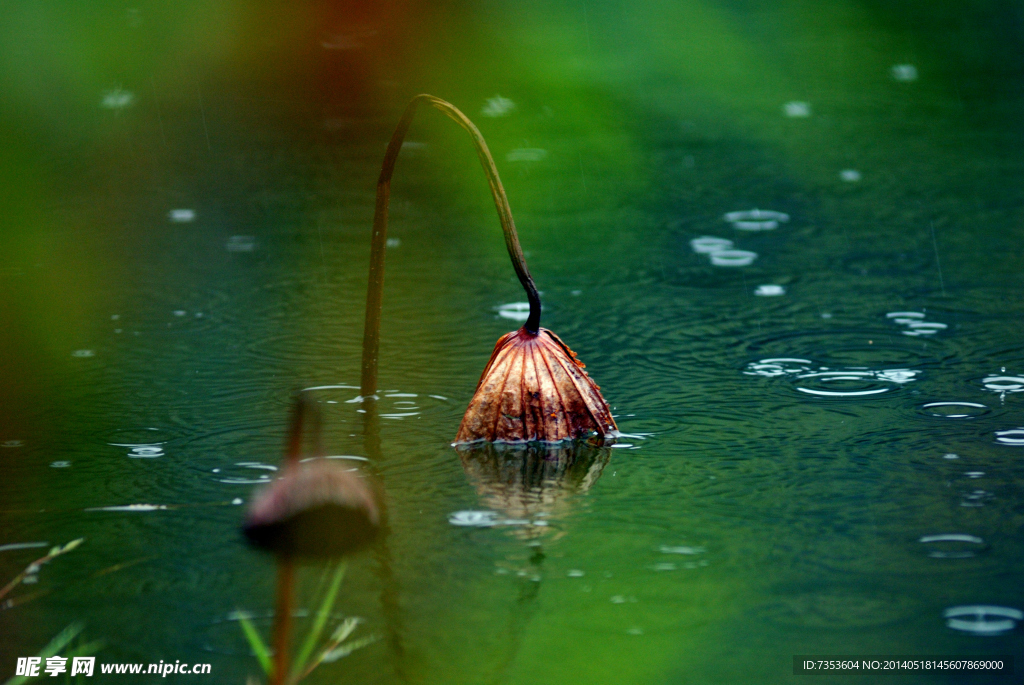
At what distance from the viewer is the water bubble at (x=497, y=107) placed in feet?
21.5

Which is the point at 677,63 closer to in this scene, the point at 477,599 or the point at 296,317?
the point at 296,317

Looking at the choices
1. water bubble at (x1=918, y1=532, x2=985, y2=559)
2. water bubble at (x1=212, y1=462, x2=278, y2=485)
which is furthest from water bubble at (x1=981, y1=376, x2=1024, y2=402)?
water bubble at (x1=212, y1=462, x2=278, y2=485)

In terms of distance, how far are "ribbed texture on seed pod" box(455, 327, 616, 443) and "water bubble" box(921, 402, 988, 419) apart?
2.52 feet

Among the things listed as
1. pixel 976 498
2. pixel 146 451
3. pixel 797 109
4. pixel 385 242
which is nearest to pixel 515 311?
pixel 385 242

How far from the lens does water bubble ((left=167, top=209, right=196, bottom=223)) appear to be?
498cm

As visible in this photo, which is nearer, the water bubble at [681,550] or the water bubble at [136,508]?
the water bubble at [681,550]

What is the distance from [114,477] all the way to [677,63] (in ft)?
17.9

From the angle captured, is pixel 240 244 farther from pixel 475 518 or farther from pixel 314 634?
pixel 314 634

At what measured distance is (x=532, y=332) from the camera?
266 cm

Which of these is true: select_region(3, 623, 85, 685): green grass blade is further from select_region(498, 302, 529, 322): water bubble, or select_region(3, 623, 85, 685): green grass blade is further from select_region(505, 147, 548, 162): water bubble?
select_region(505, 147, 548, 162): water bubble

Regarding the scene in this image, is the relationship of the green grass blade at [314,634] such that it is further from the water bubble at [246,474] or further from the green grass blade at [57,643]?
the water bubble at [246,474]

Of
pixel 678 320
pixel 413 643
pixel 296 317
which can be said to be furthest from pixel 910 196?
pixel 413 643

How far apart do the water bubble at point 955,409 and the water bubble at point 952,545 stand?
69 cm

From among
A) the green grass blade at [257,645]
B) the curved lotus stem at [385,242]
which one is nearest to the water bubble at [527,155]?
the curved lotus stem at [385,242]
